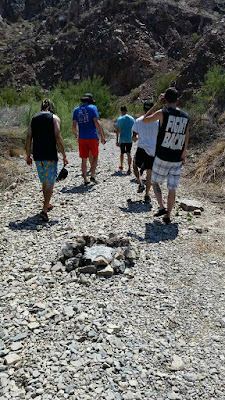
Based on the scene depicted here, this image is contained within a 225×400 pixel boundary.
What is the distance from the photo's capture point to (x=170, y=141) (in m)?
5.29

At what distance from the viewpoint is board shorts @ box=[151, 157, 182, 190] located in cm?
545

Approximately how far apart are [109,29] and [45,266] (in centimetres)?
3988

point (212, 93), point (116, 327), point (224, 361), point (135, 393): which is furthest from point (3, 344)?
point (212, 93)

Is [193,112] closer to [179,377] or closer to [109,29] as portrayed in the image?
[179,377]

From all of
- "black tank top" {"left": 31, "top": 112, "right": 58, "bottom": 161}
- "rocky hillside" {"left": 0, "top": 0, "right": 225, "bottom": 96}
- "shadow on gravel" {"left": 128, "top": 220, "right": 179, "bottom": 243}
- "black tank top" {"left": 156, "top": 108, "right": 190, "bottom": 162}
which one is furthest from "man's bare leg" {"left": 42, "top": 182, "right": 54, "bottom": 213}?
"rocky hillside" {"left": 0, "top": 0, "right": 225, "bottom": 96}

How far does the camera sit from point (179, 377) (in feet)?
9.17

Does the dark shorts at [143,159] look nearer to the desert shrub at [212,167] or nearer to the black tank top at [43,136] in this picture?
the black tank top at [43,136]

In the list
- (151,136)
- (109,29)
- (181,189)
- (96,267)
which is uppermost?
(109,29)

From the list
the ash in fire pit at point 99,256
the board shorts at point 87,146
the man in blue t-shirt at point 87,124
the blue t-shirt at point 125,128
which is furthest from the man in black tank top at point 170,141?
the blue t-shirt at point 125,128

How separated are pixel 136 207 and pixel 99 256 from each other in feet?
7.79

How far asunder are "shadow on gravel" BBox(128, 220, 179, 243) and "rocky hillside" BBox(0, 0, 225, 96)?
29.8 m

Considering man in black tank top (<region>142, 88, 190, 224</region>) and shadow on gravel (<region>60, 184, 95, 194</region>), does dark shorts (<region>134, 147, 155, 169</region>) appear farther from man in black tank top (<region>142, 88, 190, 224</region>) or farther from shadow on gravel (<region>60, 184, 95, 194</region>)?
shadow on gravel (<region>60, 184, 95, 194</region>)

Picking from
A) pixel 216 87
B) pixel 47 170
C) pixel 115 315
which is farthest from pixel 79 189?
pixel 216 87

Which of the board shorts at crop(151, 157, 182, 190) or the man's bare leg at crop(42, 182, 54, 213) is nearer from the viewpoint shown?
the board shorts at crop(151, 157, 182, 190)
